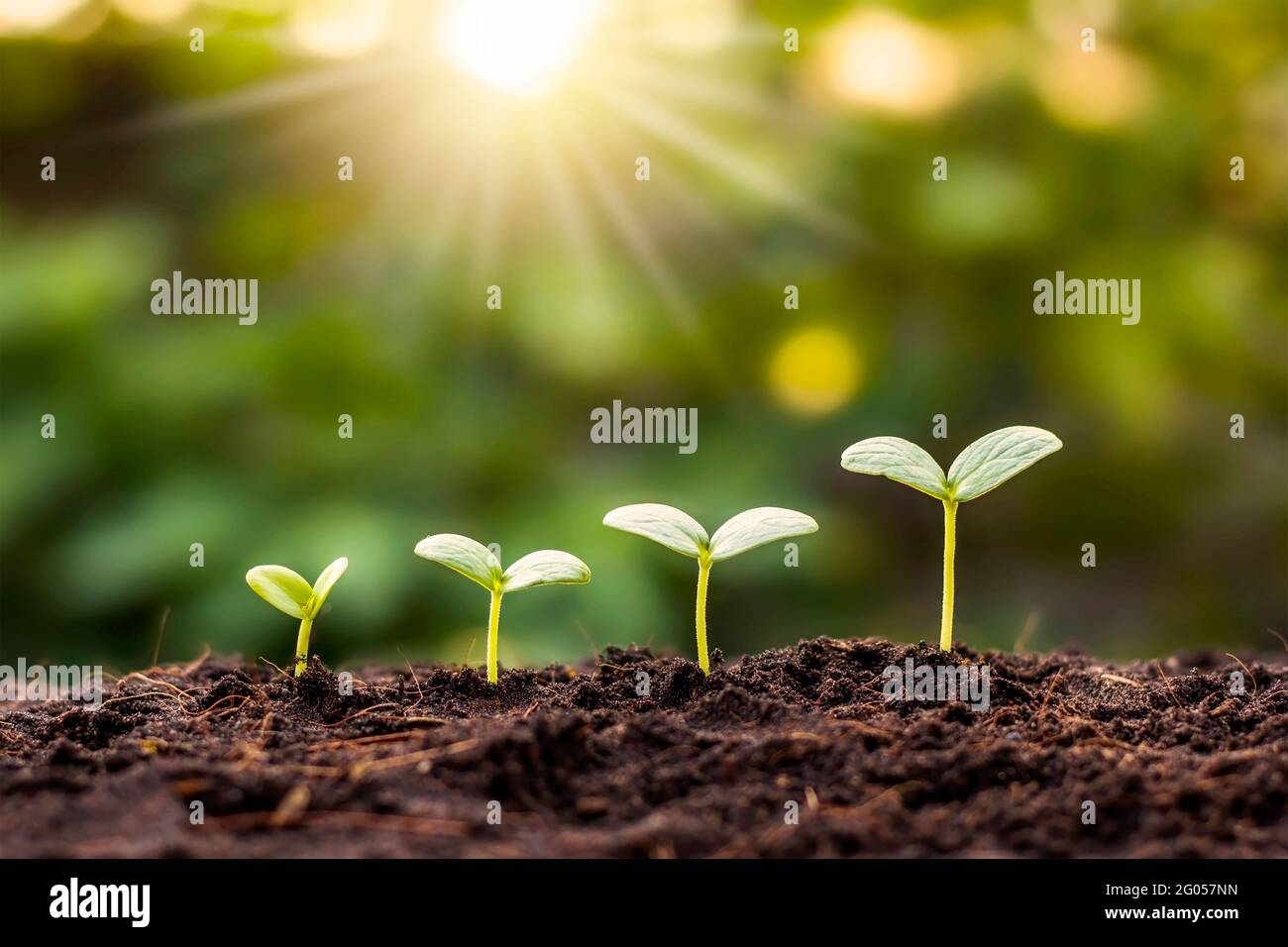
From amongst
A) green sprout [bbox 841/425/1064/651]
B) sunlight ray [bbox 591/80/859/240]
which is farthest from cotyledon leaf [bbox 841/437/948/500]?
sunlight ray [bbox 591/80/859/240]

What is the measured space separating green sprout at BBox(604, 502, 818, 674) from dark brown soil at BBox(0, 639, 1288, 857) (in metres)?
0.14

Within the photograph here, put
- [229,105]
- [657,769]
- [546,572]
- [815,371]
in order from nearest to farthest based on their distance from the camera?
[657,769]
[546,572]
[815,371]
[229,105]

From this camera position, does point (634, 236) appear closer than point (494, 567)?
No

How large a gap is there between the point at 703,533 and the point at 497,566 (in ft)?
0.83

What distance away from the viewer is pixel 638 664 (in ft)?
4.54

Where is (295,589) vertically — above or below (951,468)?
below

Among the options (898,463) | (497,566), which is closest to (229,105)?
(497,566)

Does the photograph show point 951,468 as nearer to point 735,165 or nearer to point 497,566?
point 497,566

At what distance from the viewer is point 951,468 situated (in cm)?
132

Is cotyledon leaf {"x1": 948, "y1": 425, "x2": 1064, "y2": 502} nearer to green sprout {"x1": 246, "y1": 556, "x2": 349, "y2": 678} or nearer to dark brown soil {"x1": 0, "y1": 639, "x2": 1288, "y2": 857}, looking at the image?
dark brown soil {"x1": 0, "y1": 639, "x2": 1288, "y2": 857}

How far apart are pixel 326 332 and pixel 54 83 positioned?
1.12 m

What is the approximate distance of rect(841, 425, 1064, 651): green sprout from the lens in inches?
50.3

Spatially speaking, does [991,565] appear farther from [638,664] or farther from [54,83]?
[54,83]

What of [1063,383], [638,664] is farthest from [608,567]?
[1063,383]
